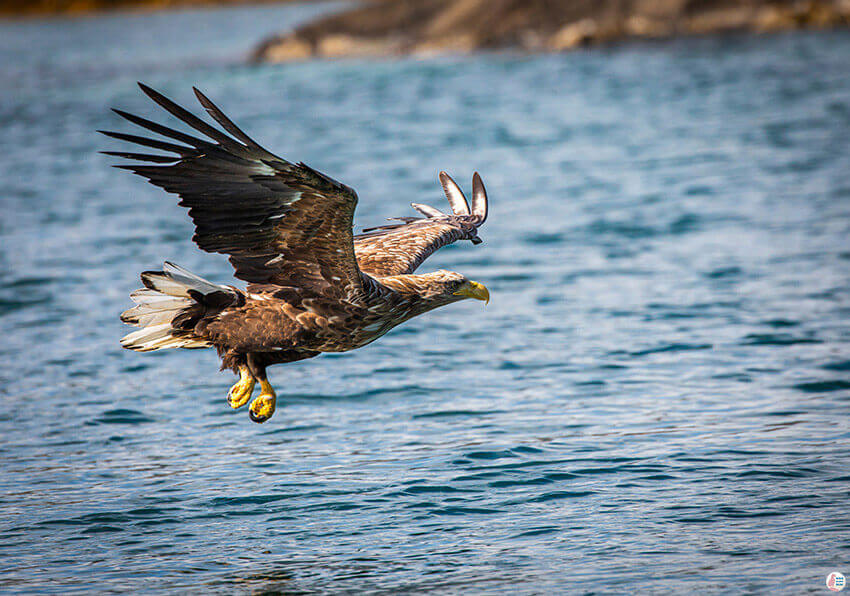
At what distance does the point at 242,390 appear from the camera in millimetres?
7941

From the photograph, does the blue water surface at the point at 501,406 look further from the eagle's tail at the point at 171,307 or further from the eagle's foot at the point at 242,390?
the eagle's tail at the point at 171,307

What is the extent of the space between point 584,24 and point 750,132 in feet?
61.5

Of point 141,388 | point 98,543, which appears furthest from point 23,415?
point 98,543

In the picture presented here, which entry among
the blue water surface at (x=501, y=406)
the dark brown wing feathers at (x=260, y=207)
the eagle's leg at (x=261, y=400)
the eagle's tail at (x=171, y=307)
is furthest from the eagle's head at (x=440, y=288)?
the blue water surface at (x=501, y=406)

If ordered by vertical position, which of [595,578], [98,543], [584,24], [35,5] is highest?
[35,5]

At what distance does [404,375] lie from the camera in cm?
1214

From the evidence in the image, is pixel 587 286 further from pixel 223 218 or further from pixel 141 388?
pixel 223 218

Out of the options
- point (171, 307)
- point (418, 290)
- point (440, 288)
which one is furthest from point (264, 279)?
point (440, 288)

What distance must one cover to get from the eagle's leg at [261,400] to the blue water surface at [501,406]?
0.94m

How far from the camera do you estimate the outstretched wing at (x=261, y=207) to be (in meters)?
6.97
